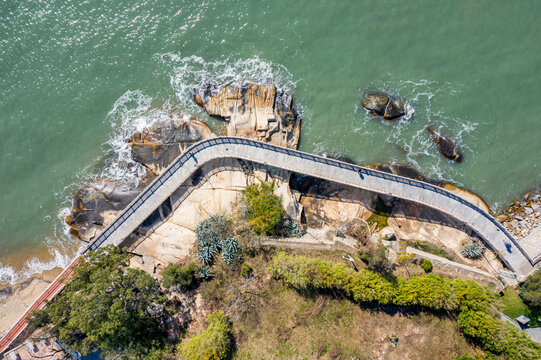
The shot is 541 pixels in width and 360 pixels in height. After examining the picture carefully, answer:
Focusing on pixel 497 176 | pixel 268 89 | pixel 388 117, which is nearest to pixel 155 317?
pixel 268 89

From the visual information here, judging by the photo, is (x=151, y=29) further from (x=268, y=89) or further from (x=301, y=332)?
(x=301, y=332)

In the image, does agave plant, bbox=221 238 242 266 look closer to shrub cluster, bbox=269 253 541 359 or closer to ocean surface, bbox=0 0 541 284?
shrub cluster, bbox=269 253 541 359

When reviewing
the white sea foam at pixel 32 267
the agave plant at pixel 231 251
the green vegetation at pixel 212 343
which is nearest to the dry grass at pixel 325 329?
the green vegetation at pixel 212 343

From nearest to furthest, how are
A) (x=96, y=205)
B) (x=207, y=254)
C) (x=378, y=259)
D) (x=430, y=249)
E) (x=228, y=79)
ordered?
(x=378, y=259), (x=207, y=254), (x=430, y=249), (x=96, y=205), (x=228, y=79)

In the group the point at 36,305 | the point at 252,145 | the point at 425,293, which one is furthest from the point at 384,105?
the point at 36,305

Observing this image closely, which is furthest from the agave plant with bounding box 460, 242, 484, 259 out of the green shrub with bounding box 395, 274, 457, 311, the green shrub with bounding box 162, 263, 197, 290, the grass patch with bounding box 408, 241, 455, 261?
the green shrub with bounding box 162, 263, 197, 290

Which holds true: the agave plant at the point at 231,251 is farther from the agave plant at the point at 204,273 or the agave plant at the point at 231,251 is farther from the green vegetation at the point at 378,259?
the green vegetation at the point at 378,259

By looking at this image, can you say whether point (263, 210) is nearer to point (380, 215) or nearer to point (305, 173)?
point (305, 173)

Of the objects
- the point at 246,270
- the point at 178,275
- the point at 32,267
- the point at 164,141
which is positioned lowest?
the point at 32,267
